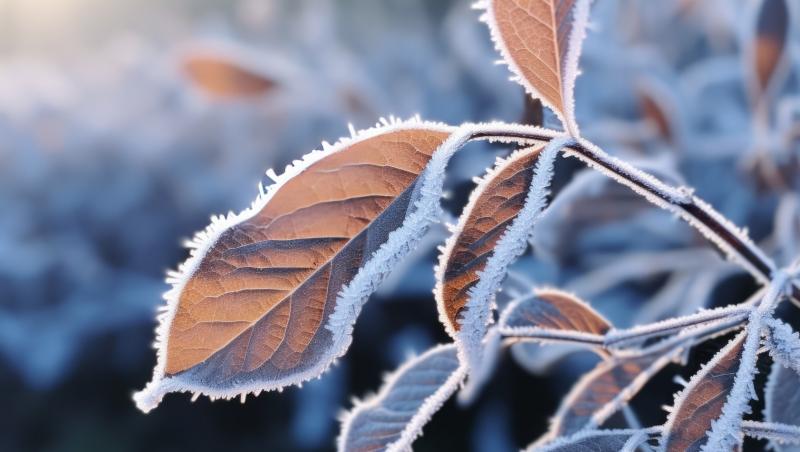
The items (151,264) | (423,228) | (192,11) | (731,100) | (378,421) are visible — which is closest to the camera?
(423,228)

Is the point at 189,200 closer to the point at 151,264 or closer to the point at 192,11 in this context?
the point at 151,264

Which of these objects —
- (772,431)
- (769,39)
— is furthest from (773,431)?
(769,39)

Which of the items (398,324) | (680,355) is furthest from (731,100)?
(680,355)

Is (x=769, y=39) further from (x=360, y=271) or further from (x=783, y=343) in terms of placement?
(x=360, y=271)

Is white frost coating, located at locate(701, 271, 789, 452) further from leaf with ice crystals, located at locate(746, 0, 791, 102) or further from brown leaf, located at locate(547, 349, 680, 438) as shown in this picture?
leaf with ice crystals, located at locate(746, 0, 791, 102)

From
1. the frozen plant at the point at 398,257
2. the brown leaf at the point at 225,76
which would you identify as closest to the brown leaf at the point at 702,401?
the frozen plant at the point at 398,257
